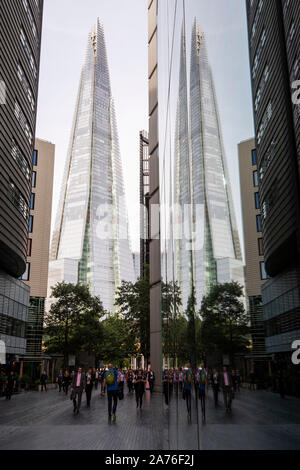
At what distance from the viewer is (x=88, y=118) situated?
17438 centimetres

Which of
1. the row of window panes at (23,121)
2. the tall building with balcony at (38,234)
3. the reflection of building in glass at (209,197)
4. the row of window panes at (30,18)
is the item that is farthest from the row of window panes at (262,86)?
the tall building with balcony at (38,234)

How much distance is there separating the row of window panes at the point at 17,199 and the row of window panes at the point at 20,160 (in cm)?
136

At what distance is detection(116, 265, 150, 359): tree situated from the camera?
3847 cm

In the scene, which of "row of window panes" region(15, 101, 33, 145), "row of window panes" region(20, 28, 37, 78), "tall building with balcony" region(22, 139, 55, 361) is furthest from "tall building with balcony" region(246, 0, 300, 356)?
"tall building with balcony" region(22, 139, 55, 361)

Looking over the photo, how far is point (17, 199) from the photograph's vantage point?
21766 millimetres

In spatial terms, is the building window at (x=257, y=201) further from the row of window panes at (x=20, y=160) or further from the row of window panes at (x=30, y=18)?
the row of window panes at (x=30, y=18)

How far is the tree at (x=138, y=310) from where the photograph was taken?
38.5 meters

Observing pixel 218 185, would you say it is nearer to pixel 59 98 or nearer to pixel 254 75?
pixel 254 75

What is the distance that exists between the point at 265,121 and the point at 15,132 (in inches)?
839

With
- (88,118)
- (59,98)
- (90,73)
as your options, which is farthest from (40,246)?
(90,73)

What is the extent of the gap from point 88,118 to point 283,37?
180930mm

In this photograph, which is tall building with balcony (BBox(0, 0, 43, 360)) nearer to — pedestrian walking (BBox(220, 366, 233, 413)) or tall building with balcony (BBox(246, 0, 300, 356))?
pedestrian walking (BBox(220, 366, 233, 413))

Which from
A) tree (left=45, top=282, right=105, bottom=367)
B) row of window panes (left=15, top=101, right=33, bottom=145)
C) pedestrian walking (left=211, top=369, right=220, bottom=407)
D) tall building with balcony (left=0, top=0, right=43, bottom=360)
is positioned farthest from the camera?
tree (left=45, top=282, right=105, bottom=367)
